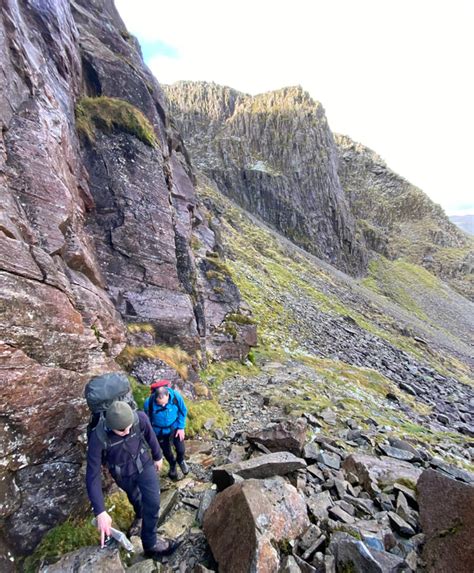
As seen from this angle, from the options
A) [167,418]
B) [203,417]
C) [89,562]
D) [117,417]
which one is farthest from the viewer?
[203,417]

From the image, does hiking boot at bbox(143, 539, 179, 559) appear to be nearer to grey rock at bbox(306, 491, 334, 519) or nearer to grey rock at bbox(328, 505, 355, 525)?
grey rock at bbox(306, 491, 334, 519)

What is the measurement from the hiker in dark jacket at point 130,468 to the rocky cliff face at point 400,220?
437 ft

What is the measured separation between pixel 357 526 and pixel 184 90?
16887 cm

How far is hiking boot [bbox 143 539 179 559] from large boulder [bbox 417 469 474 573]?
4.05 metres

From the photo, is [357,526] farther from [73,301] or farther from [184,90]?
[184,90]

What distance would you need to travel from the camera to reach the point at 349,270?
98.3m

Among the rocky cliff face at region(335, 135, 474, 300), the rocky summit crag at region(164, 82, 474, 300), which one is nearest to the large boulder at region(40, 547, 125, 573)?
the rocky summit crag at region(164, 82, 474, 300)

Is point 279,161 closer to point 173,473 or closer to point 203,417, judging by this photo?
point 203,417

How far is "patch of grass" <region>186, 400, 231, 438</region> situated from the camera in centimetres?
1002

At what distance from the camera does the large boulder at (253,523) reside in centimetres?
480

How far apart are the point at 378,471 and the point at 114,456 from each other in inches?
242

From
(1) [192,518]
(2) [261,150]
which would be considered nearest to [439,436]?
(1) [192,518]

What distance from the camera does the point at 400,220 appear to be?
147875 mm

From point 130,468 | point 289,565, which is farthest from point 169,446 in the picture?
point 289,565
